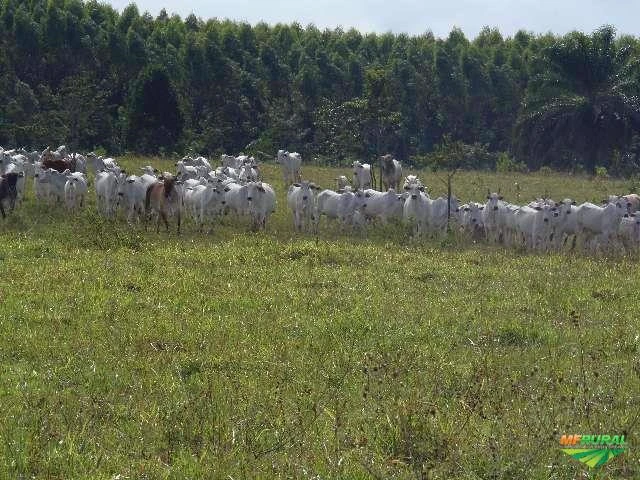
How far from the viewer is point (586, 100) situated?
48125 millimetres

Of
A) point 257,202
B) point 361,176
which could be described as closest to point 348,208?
point 257,202

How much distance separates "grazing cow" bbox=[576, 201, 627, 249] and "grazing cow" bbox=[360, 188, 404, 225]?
4611 mm

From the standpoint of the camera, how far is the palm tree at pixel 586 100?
47844mm

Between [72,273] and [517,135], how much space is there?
40.7 m

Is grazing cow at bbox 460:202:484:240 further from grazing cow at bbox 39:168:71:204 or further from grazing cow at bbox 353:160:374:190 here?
grazing cow at bbox 39:168:71:204

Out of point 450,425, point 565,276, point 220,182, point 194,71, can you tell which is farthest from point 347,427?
point 194,71

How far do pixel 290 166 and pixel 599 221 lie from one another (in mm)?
14272

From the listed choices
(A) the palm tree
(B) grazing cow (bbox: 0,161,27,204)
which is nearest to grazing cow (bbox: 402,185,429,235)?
(B) grazing cow (bbox: 0,161,27,204)

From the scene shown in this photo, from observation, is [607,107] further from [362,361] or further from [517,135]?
[362,361]

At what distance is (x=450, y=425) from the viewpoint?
714cm

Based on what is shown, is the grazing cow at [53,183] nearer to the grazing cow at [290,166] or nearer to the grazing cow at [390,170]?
the grazing cow at [290,166]

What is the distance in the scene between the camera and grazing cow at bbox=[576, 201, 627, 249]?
2144 cm

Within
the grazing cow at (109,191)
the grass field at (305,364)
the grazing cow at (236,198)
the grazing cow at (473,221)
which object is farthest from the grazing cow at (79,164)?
the grass field at (305,364)

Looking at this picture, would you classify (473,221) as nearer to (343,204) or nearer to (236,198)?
(343,204)
